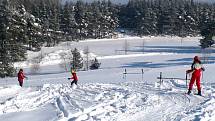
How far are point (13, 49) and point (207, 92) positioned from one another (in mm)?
40727

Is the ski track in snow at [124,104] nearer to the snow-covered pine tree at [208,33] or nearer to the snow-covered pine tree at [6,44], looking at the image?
the snow-covered pine tree at [6,44]

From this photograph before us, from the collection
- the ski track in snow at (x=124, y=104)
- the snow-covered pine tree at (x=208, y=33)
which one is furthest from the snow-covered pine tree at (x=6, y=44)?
the snow-covered pine tree at (x=208, y=33)

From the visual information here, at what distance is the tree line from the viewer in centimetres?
7331

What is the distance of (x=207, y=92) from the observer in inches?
744

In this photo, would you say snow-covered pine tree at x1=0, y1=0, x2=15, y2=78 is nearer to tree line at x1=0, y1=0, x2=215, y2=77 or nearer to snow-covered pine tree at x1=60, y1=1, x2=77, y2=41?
tree line at x1=0, y1=0, x2=215, y2=77

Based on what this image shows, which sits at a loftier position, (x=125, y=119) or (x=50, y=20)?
(x=50, y=20)

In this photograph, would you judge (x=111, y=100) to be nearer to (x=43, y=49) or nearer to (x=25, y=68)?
(x=25, y=68)

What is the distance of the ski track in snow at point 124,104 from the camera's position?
14.3 meters

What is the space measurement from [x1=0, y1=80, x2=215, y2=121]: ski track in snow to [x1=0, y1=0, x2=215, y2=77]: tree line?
3794 cm

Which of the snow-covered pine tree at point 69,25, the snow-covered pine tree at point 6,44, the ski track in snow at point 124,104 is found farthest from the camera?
the snow-covered pine tree at point 69,25

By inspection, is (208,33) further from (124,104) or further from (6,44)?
(124,104)

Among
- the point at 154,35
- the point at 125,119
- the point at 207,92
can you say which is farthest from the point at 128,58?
the point at 125,119

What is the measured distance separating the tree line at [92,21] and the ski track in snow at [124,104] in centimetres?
3794

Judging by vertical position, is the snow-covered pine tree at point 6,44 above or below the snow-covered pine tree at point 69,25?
below
